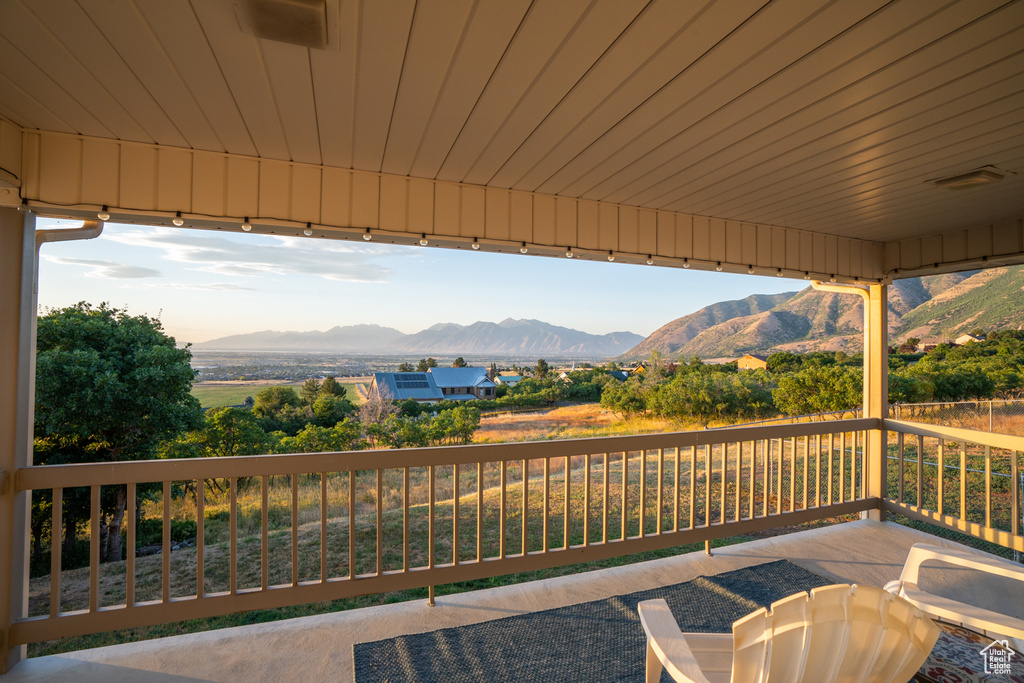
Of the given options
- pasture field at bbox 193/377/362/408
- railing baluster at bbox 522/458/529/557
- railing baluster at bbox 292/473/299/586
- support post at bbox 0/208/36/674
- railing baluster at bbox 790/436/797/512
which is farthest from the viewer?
pasture field at bbox 193/377/362/408

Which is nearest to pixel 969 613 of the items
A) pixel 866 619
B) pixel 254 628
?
pixel 866 619

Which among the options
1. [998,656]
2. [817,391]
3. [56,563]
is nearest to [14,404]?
[56,563]

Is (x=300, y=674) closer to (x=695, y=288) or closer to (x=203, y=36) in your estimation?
(x=203, y=36)

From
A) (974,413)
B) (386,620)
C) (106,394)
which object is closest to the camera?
(386,620)

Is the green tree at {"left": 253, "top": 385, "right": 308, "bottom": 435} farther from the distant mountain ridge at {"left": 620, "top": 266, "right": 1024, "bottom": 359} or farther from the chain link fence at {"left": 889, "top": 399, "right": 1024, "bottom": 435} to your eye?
the chain link fence at {"left": 889, "top": 399, "right": 1024, "bottom": 435}

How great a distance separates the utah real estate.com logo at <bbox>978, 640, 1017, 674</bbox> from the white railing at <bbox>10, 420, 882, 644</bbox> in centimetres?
135

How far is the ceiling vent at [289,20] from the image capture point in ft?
4.04

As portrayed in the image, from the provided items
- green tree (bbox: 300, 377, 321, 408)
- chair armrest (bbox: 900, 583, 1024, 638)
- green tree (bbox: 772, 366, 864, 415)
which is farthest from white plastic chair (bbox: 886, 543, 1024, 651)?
green tree (bbox: 772, 366, 864, 415)

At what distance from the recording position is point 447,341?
5.45m

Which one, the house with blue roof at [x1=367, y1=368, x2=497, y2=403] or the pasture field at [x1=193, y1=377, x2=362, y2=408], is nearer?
the pasture field at [x1=193, y1=377, x2=362, y2=408]

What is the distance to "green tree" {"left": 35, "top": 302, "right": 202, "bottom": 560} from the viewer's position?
11.9 ft

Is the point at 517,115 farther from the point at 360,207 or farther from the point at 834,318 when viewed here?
the point at 834,318

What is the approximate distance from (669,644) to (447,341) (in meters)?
4.34

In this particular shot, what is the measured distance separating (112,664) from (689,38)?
11.5 feet
